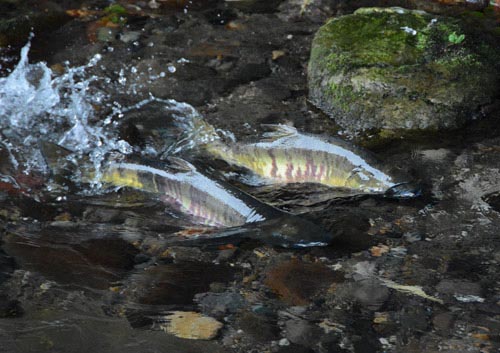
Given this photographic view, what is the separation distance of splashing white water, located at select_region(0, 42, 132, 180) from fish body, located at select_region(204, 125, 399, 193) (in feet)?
3.51

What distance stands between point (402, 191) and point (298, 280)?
134cm

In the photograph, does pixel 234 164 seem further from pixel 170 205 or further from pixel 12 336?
pixel 12 336

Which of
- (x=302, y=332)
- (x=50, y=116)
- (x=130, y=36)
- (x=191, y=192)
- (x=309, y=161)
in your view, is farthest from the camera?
(x=130, y=36)

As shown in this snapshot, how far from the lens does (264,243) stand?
4.62 meters

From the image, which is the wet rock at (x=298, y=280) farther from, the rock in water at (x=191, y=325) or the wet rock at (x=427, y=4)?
the wet rock at (x=427, y=4)

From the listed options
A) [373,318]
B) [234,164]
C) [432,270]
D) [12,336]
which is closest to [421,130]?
[234,164]

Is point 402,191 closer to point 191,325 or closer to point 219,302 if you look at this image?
point 219,302

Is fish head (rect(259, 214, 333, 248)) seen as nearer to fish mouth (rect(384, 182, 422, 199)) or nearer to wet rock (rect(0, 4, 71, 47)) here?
fish mouth (rect(384, 182, 422, 199))

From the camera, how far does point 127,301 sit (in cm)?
403

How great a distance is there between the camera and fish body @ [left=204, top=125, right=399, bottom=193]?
5.27 m

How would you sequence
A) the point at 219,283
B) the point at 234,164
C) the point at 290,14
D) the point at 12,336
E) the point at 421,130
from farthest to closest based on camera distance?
the point at 290,14
the point at 421,130
the point at 234,164
the point at 219,283
the point at 12,336

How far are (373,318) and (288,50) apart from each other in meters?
4.52

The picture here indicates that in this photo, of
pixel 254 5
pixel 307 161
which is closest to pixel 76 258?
pixel 307 161

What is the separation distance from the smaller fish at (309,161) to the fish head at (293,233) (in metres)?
0.78
